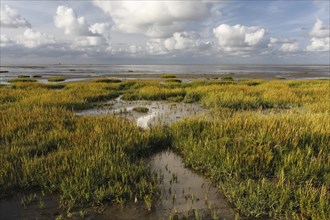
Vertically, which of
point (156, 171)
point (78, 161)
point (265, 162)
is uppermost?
point (78, 161)

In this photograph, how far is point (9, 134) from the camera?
723 centimetres

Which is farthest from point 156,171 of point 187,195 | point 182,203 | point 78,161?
point 78,161

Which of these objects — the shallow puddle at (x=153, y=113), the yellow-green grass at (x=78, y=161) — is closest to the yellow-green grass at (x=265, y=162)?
the yellow-green grass at (x=78, y=161)

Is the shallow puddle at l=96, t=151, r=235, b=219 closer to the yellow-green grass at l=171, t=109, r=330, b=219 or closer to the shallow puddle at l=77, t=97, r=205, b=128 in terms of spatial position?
the yellow-green grass at l=171, t=109, r=330, b=219

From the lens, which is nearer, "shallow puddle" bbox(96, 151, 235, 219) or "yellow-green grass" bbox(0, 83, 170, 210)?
"shallow puddle" bbox(96, 151, 235, 219)

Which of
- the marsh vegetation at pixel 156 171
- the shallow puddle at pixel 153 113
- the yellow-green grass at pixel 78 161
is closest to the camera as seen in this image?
the marsh vegetation at pixel 156 171

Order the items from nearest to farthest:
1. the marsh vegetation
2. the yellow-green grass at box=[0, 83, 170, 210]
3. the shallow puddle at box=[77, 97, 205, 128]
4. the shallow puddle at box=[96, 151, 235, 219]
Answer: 1. the shallow puddle at box=[96, 151, 235, 219]
2. the marsh vegetation
3. the yellow-green grass at box=[0, 83, 170, 210]
4. the shallow puddle at box=[77, 97, 205, 128]

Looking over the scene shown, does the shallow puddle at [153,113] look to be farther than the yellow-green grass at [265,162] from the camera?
Yes

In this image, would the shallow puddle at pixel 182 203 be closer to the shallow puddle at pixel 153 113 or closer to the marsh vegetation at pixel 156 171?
the marsh vegetation at pixel 156 171

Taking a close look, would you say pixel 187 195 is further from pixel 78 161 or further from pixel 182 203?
pixel 78 161

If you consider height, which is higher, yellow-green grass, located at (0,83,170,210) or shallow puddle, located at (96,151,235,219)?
yellow-green grass, located at (0,83,170,210)

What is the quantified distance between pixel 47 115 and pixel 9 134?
2830 millimetres

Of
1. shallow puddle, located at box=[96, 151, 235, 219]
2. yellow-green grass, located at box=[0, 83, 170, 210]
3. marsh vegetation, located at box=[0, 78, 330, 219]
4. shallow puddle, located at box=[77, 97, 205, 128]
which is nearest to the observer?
shallow puddle, located at box=[96, 151, 235, 219]

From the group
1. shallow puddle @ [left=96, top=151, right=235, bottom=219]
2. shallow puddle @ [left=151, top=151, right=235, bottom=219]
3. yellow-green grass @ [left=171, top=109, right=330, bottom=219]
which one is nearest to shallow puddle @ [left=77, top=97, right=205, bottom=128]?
yellow-green grass @ [left=171, top=109, right=330, bottom=219]
